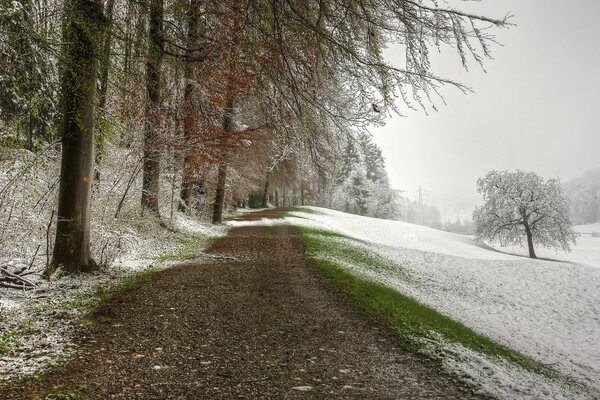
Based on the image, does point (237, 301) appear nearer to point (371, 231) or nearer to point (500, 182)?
point (371, 231)

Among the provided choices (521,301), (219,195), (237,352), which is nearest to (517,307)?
(521,301)

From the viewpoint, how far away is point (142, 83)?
307 inches

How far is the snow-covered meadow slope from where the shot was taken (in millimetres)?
8469

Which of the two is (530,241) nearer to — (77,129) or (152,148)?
(152,148)

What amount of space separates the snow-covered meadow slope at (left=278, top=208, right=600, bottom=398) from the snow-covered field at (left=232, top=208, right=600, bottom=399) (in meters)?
0.02

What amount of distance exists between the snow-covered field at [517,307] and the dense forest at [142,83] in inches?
133

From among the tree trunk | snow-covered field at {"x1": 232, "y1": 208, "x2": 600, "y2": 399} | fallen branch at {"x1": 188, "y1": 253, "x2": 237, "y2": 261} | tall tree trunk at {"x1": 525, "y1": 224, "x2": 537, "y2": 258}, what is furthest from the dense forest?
tall tree trunk at {"x1": 525, "y1": 224, "x2": 537, "y2": 258}

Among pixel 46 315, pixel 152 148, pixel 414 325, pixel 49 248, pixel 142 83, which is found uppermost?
pixel 142 83

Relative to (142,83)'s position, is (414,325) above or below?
below

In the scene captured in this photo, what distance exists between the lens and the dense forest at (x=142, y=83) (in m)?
4.57

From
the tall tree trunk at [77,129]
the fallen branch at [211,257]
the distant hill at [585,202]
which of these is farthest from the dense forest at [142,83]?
the distant hill at [585,202]

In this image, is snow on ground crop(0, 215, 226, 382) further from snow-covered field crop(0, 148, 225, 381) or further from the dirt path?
the dirt path

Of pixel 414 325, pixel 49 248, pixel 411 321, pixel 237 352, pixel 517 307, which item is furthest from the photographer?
pixel 517 307

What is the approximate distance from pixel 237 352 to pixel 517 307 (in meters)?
11.8
